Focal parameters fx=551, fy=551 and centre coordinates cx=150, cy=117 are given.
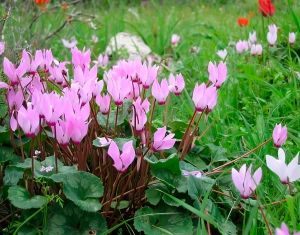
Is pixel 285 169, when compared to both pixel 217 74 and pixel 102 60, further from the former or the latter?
pixel 102 60

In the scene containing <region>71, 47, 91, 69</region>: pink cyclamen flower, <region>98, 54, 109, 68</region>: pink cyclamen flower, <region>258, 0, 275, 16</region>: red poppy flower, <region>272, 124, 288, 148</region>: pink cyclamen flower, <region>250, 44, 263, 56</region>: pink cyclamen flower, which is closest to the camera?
<region>272, 124, 288, 148</region>: pink cyclamen flower

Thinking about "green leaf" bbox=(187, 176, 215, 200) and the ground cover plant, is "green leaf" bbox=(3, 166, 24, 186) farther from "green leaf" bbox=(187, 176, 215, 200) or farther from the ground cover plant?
"green leaf" bbox=(187, 176, 215, 200)

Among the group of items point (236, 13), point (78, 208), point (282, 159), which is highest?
point (282, 159)

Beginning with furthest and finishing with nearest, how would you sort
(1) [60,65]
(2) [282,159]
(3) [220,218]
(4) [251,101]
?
(4) [251,101] → (1) [60,65] → (3) [220,218] → (2) [282,159]

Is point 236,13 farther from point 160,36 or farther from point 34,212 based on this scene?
point 34,212

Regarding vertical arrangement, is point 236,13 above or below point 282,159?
below

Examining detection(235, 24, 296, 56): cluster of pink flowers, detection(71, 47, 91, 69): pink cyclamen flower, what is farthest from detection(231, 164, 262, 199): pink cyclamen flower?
detection(235, 24, 296, 56): cluster of pink flowers

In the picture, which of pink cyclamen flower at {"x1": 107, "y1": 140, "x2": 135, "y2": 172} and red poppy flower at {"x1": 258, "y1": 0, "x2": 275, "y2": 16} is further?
red poppy flower at {"x1": 258, "y1": 0, "x2": 275, "y2": 16}

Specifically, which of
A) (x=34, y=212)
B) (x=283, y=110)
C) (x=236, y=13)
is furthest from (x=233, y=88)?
(x=236, y=13)
